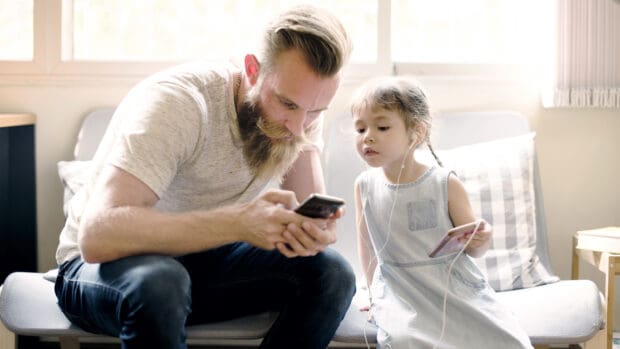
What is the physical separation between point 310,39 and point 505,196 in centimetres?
94

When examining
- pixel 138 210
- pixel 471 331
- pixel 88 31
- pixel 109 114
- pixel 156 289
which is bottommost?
pixel 471 331

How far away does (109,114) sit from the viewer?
2.55 m

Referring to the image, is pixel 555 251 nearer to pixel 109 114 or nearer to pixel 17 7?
pixel 109 114

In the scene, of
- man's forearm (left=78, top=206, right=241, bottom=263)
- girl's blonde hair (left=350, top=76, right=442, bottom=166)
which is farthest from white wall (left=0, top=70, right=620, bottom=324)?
man's forearm (left=78, top=206, right=241, bottom=263)

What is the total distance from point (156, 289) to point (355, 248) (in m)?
1.00

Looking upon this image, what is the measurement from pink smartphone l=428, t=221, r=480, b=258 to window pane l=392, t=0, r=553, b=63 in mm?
988

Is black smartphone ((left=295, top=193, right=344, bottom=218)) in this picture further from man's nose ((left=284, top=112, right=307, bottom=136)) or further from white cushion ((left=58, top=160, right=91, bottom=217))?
white cushion ((left=58, top=160, right=91, bottom=217))

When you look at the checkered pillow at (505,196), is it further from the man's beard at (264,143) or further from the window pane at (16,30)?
the window pane at (16,30)

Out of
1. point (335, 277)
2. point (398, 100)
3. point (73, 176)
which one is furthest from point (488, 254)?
point (73, 176)

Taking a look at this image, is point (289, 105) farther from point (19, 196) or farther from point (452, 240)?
point (19, 196)

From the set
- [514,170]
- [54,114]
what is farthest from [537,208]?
[54,114]

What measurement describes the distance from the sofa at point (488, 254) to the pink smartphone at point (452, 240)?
8.4 inches

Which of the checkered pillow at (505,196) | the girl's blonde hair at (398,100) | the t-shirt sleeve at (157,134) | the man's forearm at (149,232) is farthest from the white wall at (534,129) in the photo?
the man's forearm at (149,232)

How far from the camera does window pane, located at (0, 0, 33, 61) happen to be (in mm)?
2805
